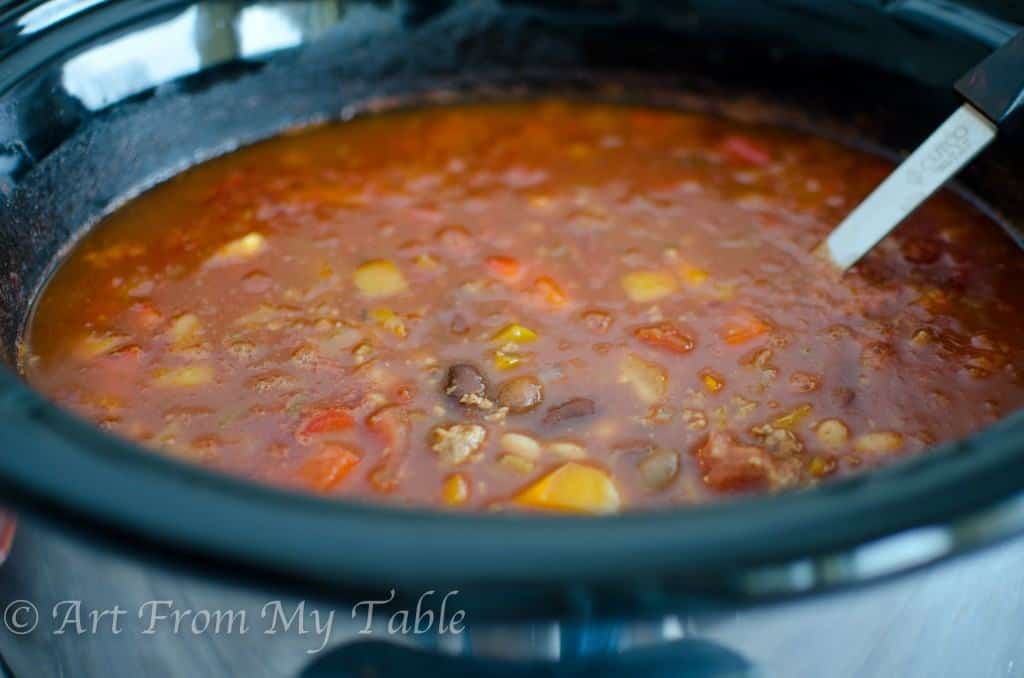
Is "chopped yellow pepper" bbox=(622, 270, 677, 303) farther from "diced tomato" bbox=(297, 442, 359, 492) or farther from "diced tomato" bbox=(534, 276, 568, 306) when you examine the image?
"diced tomato" bbox=(297, 442, 359, 492)

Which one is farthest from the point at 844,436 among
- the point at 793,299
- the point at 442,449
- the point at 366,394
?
the point at 366,394

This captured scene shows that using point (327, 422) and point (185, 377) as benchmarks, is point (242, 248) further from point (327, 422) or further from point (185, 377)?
point (327, 422)

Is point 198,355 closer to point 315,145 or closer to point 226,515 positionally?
point 315,145

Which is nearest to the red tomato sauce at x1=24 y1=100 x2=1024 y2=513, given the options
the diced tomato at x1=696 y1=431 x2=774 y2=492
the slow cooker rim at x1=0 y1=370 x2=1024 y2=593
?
the diced tomato at x1=696 y1=431 x2=774 y2=492

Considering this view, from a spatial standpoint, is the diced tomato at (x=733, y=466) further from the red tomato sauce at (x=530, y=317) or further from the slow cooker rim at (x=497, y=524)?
the slow cooker rim at (x=497, y=524)

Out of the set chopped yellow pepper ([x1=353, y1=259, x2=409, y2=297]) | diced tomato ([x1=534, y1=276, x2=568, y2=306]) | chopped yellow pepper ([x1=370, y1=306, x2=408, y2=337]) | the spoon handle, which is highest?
the spoon handle

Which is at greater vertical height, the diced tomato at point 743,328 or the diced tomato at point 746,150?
the diced tomato at point 746,150

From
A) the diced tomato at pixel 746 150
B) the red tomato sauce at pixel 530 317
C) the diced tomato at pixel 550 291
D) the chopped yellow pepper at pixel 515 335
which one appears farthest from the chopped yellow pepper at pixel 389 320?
the diced tomato at pixel 746 150
